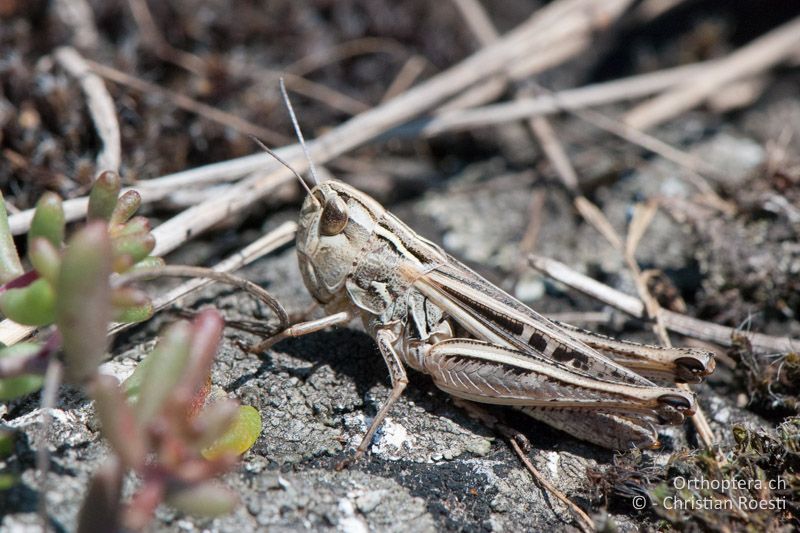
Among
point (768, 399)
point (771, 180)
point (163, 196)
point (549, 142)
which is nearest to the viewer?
point (768, 399)

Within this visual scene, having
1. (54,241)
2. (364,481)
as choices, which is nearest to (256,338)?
(364,481)

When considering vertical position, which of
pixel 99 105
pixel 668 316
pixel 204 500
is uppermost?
pixel 99 105

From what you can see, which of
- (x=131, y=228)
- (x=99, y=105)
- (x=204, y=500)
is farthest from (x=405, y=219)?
(x=204, y=500)

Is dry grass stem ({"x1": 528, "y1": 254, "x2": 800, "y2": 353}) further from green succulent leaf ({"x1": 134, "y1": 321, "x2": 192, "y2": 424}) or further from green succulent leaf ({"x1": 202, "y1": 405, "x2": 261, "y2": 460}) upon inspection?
green succulent leaf ({"x1": 134, "y1": 321, "x2": 192, "y2": 424})

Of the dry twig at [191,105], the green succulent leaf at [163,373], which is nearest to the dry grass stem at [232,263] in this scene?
the dry twig at [191,105]

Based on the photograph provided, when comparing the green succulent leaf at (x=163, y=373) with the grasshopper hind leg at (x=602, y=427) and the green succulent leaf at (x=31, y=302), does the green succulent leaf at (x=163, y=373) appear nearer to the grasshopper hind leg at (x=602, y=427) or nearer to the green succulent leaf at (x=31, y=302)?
the green succulent leaf at (x=31, y=302)

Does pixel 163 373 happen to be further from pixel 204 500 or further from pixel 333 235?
pixel 333 235

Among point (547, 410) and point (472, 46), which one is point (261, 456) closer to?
point (547, 410)
